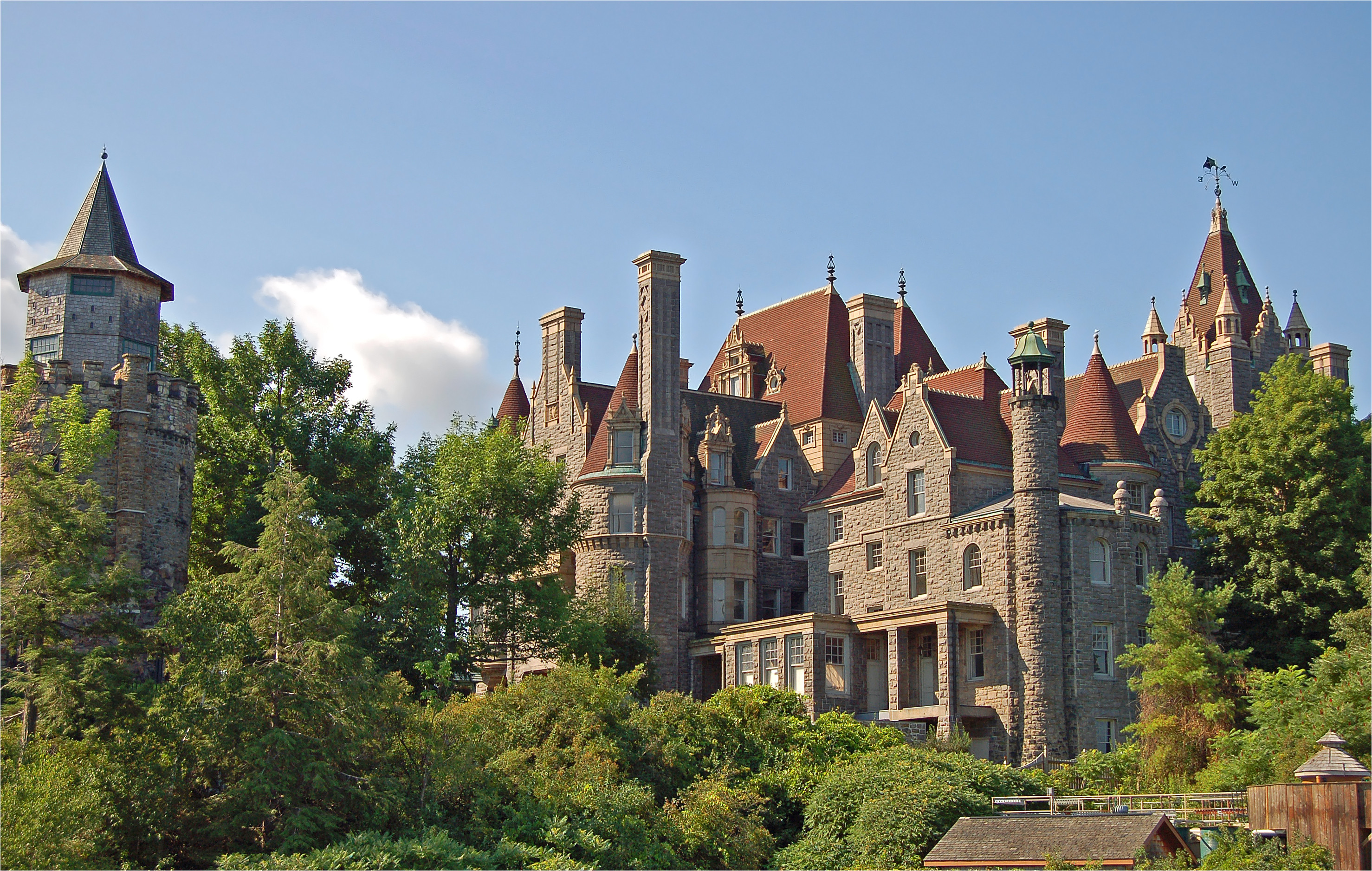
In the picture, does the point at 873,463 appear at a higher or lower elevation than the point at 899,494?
higher

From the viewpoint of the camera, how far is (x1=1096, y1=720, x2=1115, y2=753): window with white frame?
53594 millimetres

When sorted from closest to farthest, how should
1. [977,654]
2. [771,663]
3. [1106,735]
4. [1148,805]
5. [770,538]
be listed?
[1148,805], [1106,735], [977,654], [771,663], [770,538]

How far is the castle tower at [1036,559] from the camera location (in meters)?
53.4

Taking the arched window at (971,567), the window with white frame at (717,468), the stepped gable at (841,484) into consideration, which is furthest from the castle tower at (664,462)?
the arched window at (971,567)

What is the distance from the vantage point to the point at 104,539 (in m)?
47.8

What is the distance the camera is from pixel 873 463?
6209 centimetres

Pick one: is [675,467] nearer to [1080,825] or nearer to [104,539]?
[104,539]

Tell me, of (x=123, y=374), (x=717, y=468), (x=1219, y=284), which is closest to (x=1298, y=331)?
(x=1219, y=284)

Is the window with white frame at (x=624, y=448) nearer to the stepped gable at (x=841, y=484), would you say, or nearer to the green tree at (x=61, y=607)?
the stepped gable at (x=841, y=484)

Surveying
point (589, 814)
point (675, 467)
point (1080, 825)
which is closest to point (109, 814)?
point (589, 814)

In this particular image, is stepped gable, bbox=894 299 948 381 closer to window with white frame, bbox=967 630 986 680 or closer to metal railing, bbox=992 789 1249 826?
window with white frame, bbox=967 630 986 680

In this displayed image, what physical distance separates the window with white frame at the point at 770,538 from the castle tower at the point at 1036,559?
1311cm

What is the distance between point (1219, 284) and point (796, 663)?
87.4 ft

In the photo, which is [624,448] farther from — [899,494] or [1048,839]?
[1048,839]
